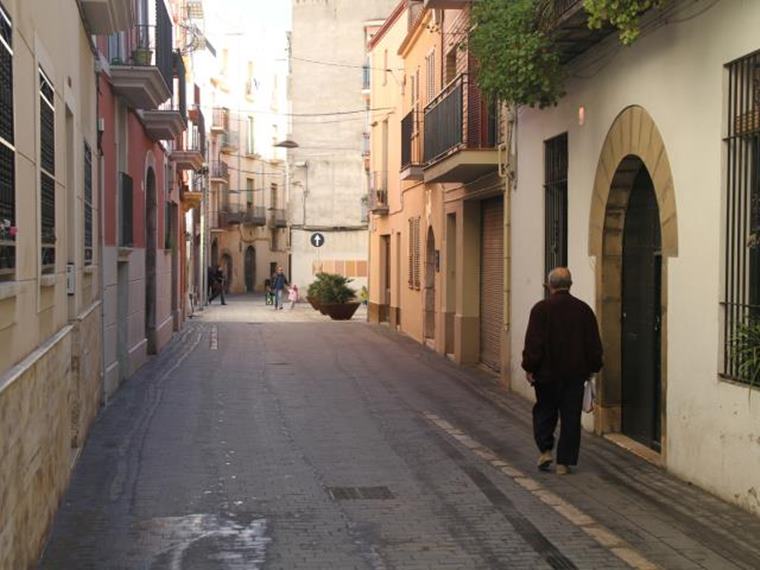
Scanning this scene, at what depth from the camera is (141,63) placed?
48.9 ft

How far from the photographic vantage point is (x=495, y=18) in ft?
37.3

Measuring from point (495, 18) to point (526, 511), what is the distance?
6.07 meters

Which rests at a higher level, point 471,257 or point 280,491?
point 471,257

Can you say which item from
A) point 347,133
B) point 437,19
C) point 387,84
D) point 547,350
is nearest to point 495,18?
point 547,350

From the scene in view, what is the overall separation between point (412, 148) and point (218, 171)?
37.2 metres

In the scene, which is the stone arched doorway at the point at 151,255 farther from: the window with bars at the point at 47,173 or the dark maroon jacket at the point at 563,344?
the window with bars at the point at 47,173

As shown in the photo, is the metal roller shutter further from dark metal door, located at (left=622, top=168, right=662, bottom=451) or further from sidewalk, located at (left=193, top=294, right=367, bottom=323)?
sidewalk, located at (left=193, top=294, right=367, bottom=323)

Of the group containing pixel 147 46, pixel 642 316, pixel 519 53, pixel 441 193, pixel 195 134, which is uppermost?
pixel 195 134

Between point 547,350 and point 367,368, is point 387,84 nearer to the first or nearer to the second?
point 367,368

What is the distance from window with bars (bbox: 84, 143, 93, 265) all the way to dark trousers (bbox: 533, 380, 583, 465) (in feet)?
16.8

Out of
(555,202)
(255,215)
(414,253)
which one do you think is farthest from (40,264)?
(255,215)

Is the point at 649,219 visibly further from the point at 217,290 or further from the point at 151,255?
the point at 217,290

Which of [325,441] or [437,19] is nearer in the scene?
[325,441]

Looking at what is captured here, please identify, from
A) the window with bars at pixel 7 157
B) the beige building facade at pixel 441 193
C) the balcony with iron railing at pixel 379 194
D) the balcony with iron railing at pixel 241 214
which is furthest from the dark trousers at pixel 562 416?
the balcony with iron railing at pixel 241 214
